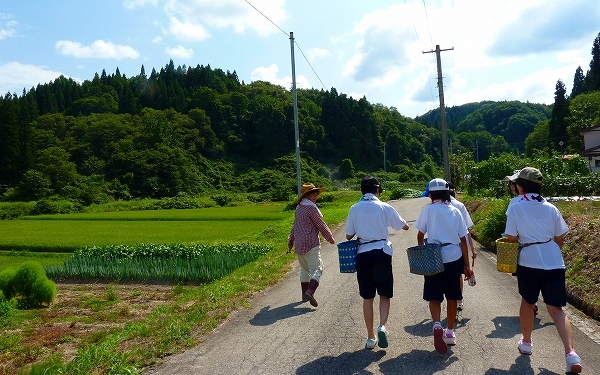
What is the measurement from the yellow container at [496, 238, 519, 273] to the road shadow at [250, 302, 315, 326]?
2899 mm

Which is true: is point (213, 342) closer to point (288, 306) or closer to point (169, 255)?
point (288, 306)

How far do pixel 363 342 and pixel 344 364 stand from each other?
2.37ft

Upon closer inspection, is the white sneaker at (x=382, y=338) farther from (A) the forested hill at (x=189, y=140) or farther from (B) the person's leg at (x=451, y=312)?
(A) the forested hill at (x=189, y=140)

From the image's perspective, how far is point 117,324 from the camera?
32.3 feet

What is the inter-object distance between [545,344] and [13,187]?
7234 centimetres

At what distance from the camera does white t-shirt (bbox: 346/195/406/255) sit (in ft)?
16.6

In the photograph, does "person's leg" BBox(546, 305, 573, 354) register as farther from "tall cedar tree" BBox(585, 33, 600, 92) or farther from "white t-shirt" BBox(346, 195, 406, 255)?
"tall cedar tree" BBox(585, 33, 600, 92)

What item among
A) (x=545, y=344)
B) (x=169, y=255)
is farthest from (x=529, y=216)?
(x=169, y=255)

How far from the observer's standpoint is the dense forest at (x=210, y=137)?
6712cm

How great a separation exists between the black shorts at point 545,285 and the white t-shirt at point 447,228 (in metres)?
0.62

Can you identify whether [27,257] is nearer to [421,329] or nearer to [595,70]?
[421,329]

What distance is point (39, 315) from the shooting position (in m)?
11.2

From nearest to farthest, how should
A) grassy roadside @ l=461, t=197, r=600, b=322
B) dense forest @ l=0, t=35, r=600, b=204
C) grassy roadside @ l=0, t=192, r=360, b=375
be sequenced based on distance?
grassy roadside @ l=0, t=192, r=360, b=375 → grassy roadside @ l=461, t=197, r=600, b=322 → dense forest @ l=0, t=35, r=600, b=204

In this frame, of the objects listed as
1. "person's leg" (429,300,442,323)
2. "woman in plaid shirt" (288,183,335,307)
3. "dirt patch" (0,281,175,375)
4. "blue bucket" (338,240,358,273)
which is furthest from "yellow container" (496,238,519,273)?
"dirt patch" (0,281,175,375)
